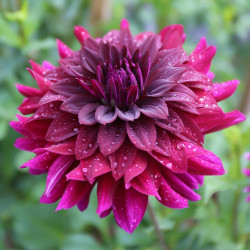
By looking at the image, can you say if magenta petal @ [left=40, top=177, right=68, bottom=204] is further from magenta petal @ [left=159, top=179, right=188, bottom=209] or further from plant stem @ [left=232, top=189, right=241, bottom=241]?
plant stem @ [left=232, top=189, right=241, bottom=241]

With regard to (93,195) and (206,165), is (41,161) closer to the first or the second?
(206,165)

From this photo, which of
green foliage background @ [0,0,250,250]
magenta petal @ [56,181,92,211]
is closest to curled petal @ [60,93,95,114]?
magenta petal @ [56,181,92,211]

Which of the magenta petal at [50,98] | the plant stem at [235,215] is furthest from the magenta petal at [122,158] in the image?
the plant stem at [235,215]

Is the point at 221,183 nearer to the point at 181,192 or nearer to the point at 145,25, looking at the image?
the point at 181,192

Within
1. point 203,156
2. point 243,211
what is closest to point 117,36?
point 203,156

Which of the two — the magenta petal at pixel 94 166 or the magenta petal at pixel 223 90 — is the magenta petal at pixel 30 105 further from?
the magenta petal at pixel 223 90
